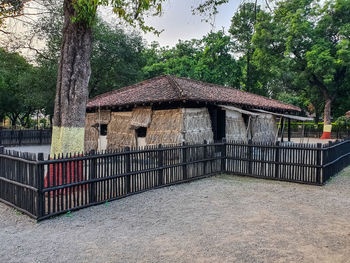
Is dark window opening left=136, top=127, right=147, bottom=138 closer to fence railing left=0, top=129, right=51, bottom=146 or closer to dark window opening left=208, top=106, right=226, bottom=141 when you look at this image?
dark window opening left=208, top=106, right=226, bottom=141

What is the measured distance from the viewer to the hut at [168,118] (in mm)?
12758

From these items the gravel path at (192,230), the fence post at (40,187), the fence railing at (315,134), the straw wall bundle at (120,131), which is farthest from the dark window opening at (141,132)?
the fence railing at (315,134)

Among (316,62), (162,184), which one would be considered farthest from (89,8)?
(316,62)

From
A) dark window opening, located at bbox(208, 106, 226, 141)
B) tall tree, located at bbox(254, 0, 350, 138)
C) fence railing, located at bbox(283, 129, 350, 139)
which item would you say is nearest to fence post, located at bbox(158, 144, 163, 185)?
dark window opening, located at bbox(208, 106, 226, 141)

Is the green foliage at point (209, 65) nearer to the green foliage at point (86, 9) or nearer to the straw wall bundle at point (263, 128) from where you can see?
the straw wall bundle at point (263, 128)

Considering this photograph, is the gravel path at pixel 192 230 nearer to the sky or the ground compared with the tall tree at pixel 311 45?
nearer to the ground

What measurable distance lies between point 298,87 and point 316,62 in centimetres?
850

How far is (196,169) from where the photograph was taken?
9.10 metres

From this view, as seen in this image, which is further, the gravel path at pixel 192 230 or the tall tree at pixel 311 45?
the tall tree at pixel 311 45

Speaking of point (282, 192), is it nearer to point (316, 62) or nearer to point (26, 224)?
point (26, 224)

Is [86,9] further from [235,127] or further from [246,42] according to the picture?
[246,42]

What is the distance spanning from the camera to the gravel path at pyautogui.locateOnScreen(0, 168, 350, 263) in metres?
3.77

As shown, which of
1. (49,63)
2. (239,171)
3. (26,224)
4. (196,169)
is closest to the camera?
(26,224)

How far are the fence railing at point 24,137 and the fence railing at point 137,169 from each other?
686 inches
